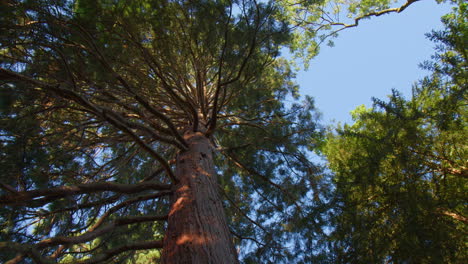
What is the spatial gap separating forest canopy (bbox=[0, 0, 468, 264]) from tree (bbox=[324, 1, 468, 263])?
0.02m

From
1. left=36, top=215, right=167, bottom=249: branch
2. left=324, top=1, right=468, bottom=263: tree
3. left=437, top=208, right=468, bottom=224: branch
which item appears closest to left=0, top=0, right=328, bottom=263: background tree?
left=36, top=215, right=167, bottom=249: branch

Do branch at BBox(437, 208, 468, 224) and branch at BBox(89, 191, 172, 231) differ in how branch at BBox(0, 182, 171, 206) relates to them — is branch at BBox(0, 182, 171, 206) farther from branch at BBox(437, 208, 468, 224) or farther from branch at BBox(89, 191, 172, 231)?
branch at BBox(437, 208, 468, 224)

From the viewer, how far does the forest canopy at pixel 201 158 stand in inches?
93.2

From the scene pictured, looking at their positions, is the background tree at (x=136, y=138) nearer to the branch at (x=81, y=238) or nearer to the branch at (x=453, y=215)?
the branch at (x=81, y=238)

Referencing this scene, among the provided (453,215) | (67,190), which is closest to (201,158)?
(67,190)

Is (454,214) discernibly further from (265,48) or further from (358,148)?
(265,48)

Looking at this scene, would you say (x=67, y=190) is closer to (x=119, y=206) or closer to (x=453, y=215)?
(x=119, y=206)

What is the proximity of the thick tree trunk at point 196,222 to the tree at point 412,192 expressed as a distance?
1.40m

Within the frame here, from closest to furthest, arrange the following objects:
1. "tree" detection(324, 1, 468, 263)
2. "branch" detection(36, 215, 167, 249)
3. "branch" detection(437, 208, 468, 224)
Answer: "branch" detection(36, 215, 167, 249)
"tree" detection(324, 1, 468, 263)
"branch" detection(437, 208, 468, 224)

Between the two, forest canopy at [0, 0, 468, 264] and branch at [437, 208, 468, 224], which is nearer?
forest canopy at [0, 0, 468, 264]

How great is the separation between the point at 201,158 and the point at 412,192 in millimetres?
2255

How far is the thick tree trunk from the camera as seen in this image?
74.6 inches

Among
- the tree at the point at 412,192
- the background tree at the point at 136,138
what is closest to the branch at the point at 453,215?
the tree at the point at 412,192

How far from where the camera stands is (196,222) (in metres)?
2.21
